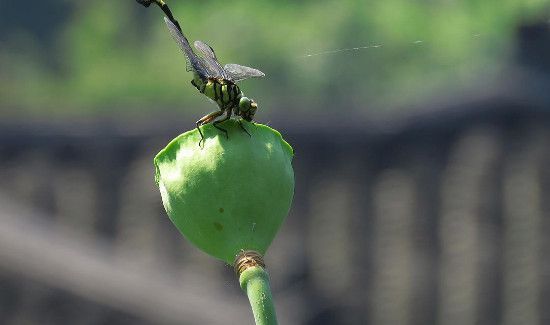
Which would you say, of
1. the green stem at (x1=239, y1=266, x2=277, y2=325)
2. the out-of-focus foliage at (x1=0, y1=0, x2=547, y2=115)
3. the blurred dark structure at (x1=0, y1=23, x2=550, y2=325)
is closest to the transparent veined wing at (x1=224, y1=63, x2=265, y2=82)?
the green stem at (x1=239, y1=266, x2=277, y2=325)

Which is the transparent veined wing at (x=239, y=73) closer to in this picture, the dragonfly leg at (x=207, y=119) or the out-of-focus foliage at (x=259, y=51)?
the dragonfly leg at (x=207, y=119)

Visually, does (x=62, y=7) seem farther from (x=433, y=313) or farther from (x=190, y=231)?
(x=190, y=231)

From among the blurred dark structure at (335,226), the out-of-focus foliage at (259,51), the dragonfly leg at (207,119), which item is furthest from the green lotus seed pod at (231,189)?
the out-of-focus foliage at (259,51)

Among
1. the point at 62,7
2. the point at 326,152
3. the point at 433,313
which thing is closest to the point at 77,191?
the point at 326,152

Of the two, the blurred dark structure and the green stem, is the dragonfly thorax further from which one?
the blurred dark structure

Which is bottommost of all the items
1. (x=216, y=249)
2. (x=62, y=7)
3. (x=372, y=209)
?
(x=216, y=249)

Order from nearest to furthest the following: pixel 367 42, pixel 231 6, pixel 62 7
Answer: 1. pixel 367 42
2. pixel 231 6
3. pixel 62 7

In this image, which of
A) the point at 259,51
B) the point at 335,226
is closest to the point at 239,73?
the point at 335,226
